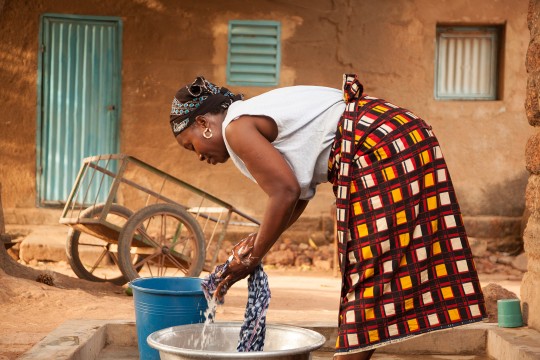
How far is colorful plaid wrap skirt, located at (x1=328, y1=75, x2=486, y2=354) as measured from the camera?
8.66ft

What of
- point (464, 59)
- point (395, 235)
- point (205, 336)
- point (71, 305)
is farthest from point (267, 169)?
point (464, 59)

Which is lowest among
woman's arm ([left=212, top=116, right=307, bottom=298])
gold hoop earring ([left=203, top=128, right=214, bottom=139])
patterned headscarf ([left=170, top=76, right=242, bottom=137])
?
woman's arm ([left=212, top=116, right=307, bottom=298])

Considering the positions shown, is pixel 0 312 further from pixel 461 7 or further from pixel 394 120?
pixel 461 7

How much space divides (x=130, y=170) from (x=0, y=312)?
4.21m

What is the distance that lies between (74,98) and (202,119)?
7238 millimetres

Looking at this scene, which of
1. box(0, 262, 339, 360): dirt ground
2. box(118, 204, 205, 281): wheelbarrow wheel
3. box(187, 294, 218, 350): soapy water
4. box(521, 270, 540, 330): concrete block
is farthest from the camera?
box(118, 204, 205, 281): wheelbarrow wheel

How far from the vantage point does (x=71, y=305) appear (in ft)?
19.4

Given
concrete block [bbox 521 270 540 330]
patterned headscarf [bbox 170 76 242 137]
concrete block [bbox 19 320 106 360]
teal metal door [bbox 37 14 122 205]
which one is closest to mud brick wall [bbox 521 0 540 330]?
concrete block [bbox 521 270 540 330]

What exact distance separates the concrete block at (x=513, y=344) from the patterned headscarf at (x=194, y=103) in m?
1.76

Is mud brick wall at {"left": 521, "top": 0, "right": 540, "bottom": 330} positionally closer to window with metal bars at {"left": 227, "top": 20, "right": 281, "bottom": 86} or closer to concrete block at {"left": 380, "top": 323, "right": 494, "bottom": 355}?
concrete block at {"left": 380, "top": 323, "right": 494, "bottom": 355}

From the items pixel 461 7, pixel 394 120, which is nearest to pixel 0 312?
pixel 394 120

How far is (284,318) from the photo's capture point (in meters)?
5.19

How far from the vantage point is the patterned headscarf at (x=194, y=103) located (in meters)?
2.80

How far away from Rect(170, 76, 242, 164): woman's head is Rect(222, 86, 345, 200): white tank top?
3.0 inches
